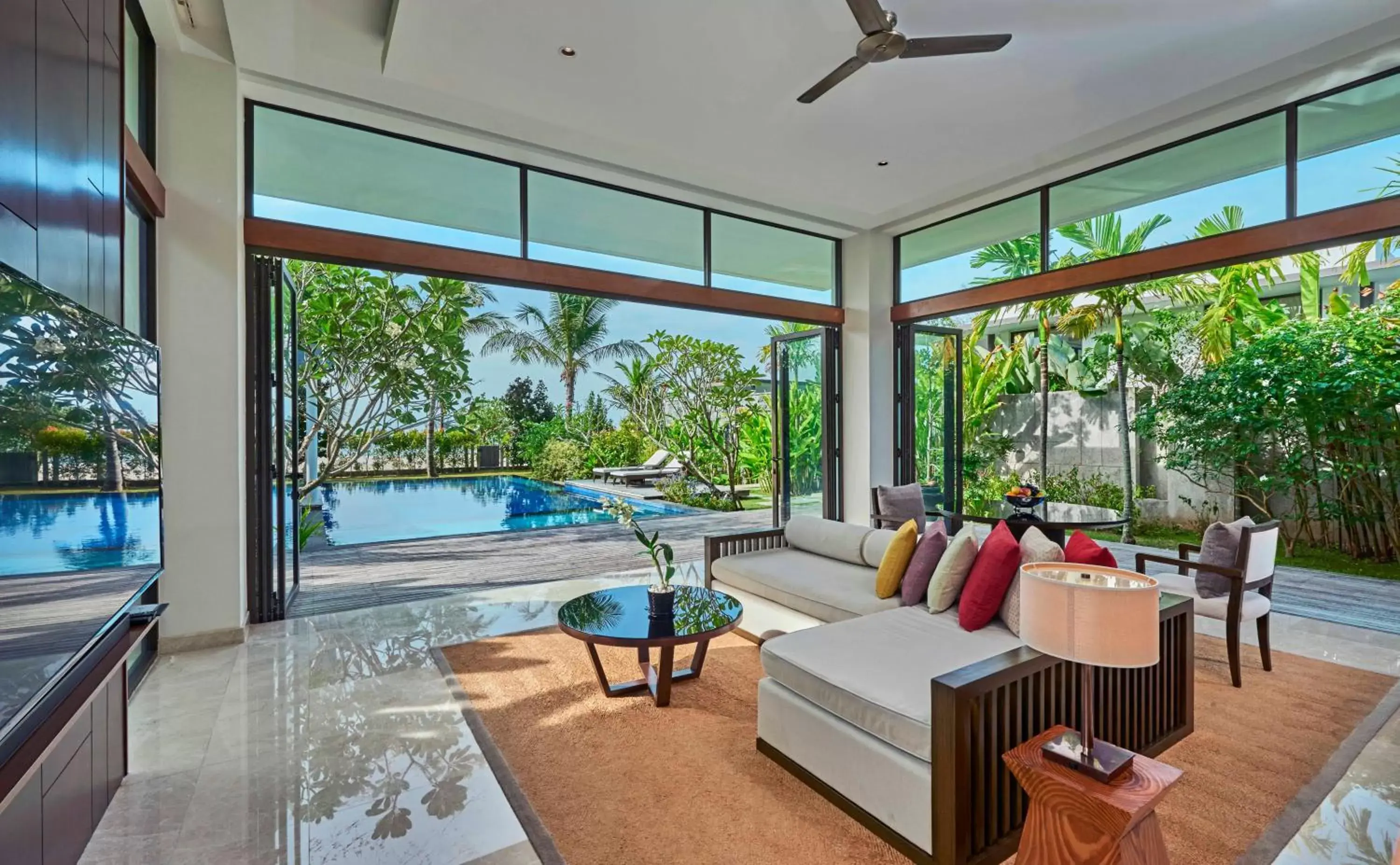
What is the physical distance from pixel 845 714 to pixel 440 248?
396 centimetres

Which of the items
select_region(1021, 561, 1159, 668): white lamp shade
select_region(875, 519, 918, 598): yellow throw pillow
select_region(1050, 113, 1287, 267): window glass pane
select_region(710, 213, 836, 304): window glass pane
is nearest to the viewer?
select_region(1021, 561, 1159, 668): white lamp shade

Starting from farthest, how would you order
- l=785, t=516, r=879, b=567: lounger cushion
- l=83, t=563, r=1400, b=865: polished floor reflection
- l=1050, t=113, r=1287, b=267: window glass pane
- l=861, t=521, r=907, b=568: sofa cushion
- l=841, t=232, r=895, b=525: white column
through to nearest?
1. l=841, t=232, r=895, b=525: white column
2. l=1050, t=113, r=1287, b=267: window glass pane
3. l=785, t=516, r=879, b=567: lounger cushion
4. l=861, t=521, r=907, b=568: sofa cushion
5. l=83, t=563, r=1400, b=865: polished floor reflection

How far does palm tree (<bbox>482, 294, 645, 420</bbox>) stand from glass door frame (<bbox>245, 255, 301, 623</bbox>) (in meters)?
8.64

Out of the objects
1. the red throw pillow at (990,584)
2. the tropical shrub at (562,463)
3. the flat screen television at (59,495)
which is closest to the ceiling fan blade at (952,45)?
the red throw pillow at (990,584)

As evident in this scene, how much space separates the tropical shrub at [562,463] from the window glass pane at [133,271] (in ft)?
30.2

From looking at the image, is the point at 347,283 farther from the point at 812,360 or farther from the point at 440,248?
the point at 812,360

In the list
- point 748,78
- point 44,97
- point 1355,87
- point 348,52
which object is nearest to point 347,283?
point 348,52

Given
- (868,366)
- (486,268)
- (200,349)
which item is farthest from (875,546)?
(200,349)

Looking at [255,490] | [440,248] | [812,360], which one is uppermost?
[440,248]

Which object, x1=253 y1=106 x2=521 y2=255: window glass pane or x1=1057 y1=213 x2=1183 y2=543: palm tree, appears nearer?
x1=253 y1=106 x2=521 y2=255: window glass pane

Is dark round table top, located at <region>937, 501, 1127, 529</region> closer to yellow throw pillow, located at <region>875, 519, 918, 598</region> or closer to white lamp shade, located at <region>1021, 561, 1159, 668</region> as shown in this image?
yellow throw pillow, located at <region>875, 519, 918, 598</region>

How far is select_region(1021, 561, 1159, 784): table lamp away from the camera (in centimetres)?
145

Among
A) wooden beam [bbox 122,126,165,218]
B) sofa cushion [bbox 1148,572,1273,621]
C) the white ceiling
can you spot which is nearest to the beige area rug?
sofa cushion [bbox 1148,572,1273,621]

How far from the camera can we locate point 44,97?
63.4 inches
